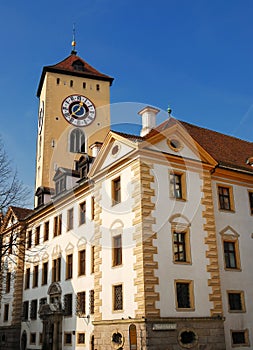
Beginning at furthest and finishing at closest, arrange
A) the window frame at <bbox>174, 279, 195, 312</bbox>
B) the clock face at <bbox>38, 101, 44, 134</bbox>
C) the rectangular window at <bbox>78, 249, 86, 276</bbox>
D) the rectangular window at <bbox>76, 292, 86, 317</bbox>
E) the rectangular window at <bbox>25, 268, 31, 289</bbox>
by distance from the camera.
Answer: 1. the clock face at <bbox>38, 101, 44, 134</bbox>
2. the rectangular window at <bbox>25, 268, 31, 289</bbox>
3. the rectangular window at <bbox>78, 249, 86, 276</bbox>
4. the rectangular window at <bbox>76, 292, 86, 317</bbox>
5. the window frame at <bbox>174, 279, 195, 312</bbox>

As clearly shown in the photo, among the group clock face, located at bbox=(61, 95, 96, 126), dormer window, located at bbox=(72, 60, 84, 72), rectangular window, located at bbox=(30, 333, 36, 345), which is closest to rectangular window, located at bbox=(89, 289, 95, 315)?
rectangular window, located at bbox=(30, 333, 36, 345)

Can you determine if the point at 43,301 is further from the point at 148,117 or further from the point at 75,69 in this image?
the point at 75,69

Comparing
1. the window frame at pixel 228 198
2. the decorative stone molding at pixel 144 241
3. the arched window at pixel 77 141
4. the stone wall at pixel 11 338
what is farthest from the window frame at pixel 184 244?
the arched window at pixel 77 141

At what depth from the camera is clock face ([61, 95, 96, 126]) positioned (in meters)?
53.9

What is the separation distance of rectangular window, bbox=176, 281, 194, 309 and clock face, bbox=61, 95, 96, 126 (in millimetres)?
33842

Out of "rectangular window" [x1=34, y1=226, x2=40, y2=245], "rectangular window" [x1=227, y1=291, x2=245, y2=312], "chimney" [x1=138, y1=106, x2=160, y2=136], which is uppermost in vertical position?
"chimney" [x1=138, y1=106, x2=160, y2=136]

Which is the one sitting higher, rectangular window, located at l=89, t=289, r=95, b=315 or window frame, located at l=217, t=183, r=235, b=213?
window frame, located at l=217, t=183, r=235, b=213

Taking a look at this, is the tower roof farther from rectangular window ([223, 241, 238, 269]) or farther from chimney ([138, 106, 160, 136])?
rectangular window ([223, 241, 238, 269])

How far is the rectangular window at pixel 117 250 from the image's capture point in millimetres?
24531

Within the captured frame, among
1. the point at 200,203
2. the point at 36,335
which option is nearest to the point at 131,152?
the point at 200,203

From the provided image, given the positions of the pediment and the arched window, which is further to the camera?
the arched window

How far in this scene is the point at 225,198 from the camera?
→ 91.0 ft

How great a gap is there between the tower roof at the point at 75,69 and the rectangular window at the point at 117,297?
37801 millimetres

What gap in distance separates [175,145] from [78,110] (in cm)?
3070
